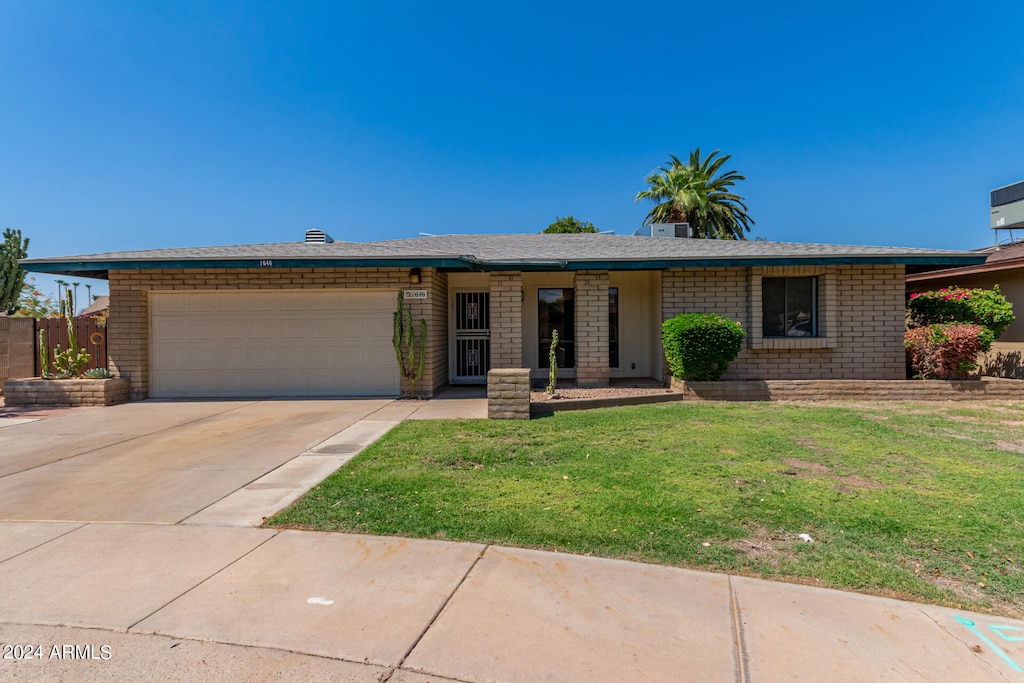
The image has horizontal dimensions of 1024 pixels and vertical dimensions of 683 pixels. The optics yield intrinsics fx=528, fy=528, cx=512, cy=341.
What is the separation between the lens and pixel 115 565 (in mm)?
3590

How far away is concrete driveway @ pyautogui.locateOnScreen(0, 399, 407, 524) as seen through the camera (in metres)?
4.82

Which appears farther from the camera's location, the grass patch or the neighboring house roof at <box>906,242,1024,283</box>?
the neighboring house roof at <box>906,242,1024,283</box>

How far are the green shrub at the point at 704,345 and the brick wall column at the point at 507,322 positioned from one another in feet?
11.0

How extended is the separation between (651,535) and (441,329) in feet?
29.6

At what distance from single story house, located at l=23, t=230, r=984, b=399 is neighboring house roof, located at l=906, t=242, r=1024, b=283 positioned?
1.70 meters

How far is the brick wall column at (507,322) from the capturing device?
11.8 m

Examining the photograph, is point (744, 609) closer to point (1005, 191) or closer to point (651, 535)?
point (651, 535)

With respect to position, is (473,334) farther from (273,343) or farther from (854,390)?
(854,390)

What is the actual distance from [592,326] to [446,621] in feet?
30.8

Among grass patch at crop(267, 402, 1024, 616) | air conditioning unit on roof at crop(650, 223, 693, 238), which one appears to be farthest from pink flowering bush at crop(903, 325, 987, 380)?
air conditioning unit on roof at crop(650, 223, 693, 238)

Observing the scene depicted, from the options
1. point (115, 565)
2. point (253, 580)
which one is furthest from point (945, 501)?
point (115, 565)

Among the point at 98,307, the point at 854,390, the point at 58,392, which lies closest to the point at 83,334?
the point at 58,392

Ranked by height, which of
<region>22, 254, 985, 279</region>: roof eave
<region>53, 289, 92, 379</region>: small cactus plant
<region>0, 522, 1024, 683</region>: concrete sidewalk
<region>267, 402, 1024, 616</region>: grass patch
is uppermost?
<region>22, 254, 985, 279</region>: roof eave

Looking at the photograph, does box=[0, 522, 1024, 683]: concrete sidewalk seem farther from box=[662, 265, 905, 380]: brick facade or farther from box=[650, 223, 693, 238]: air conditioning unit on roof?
box=[650, 223, 693, 238]: air conditioning unit on roof
